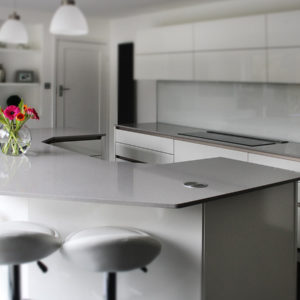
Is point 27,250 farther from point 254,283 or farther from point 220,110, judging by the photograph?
point 220,110

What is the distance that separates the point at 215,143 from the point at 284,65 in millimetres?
948

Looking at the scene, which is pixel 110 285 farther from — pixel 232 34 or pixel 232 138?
pixel 232 34

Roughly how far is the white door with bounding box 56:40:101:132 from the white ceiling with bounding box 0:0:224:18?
0.71 metres

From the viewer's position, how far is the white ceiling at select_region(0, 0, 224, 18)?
5.40m

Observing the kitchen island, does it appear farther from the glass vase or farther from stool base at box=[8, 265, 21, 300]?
the glass vase

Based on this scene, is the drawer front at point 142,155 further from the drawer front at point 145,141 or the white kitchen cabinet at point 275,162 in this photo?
the white kitchen cabinet at point 275,162

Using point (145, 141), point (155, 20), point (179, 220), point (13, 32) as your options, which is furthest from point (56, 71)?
point (179, 220)

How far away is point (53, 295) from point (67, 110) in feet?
14.9

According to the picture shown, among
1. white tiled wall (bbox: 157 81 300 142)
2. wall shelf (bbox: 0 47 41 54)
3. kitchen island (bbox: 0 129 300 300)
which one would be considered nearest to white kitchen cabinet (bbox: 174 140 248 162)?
white tiled wall (bbox: 157 81 300 142)

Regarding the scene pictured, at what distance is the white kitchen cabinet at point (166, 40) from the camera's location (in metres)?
5.09

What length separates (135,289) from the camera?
2.38 m

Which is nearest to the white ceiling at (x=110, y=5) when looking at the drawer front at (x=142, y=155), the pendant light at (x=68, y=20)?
the drawer front at (x=142, y=155)

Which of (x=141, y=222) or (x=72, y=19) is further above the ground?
(x=72, y=19)

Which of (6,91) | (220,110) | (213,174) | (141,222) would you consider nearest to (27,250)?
(141,222)
